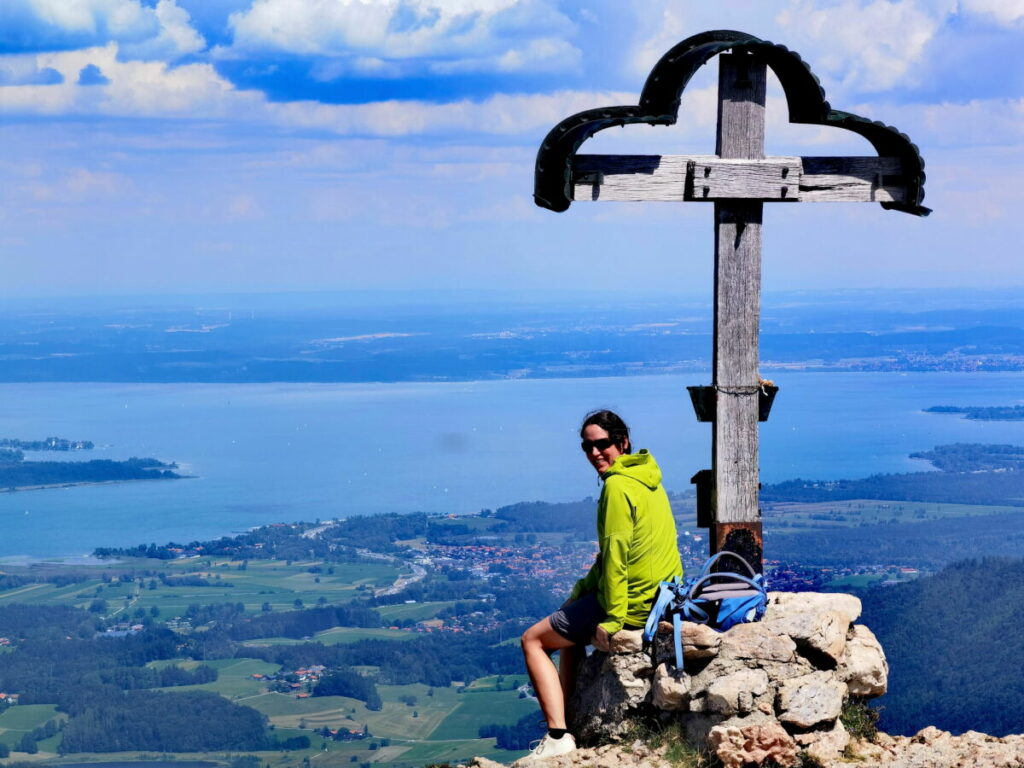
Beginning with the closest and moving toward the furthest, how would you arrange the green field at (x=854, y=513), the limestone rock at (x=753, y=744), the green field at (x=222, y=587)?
the limestone rock at (x=753, y=744)
the green field at (x=854, y=513)
the green field at (x=222, y=587)

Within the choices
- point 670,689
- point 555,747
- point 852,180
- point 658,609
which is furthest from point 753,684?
point 852,180

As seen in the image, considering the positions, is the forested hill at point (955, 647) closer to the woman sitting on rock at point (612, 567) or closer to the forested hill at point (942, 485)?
the woman sitting on rock at point (612, 567)

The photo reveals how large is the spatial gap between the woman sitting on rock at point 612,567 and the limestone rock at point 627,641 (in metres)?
0.04

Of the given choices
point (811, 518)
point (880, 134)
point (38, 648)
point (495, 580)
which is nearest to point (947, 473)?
point (811, 518)

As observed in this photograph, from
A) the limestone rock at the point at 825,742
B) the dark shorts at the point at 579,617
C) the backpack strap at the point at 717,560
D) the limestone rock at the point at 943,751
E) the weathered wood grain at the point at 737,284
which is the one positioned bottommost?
the limestone rock at the point at 943,751

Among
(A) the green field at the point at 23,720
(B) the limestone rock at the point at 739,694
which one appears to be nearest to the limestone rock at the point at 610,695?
(B) the limestone rock at the point at 739,694

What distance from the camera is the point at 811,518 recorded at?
409 feet

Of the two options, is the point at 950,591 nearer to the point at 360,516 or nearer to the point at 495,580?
the point at 495,580

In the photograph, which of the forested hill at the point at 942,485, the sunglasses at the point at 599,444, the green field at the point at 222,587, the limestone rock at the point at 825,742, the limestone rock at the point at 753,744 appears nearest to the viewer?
the limestone rock at the point at 753,744

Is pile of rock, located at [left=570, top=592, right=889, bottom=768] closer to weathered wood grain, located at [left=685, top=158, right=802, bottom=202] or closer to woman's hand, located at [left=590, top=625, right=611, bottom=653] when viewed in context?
woman's hand, located at [left=590, top=625, right=611, bottom=653]

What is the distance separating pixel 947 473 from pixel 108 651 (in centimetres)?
9357

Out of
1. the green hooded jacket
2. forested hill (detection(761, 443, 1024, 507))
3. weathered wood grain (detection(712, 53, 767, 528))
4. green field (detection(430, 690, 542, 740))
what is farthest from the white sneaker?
forested hill (detection(761, 443, 1024, 507))

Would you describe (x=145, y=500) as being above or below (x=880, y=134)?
below

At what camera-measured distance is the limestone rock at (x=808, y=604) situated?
720 cm
